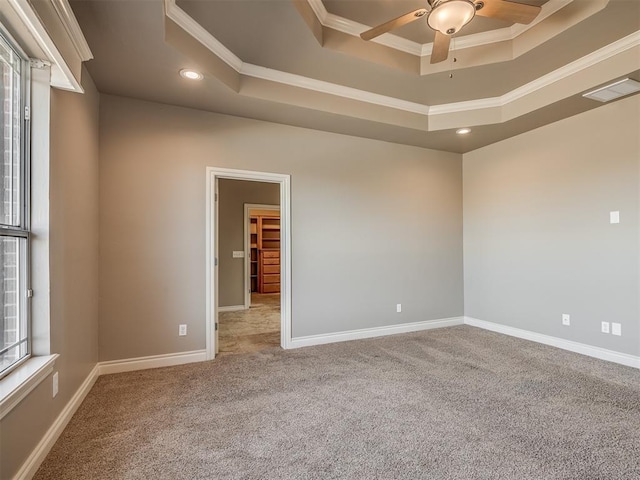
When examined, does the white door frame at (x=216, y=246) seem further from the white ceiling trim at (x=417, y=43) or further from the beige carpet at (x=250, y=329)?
the white ceiling trim at (x=417, y=43)

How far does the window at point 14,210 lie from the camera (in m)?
1.62

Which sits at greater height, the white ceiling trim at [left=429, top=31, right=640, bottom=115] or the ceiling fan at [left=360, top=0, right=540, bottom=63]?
the white ceiling trim at [left=429, top=31, right=640, bottom=115]

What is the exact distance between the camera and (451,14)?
197 centimetres

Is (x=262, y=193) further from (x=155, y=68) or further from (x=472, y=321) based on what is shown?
(x=472, y=321)

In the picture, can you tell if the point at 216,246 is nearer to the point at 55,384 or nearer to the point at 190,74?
the point at 190,74

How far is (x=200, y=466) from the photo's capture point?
168cm

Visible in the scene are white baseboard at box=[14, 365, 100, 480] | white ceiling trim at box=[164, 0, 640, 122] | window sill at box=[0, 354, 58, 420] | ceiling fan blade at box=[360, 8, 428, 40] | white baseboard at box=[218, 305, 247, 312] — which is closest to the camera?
window sill at box=[0, 354, 58, 420]

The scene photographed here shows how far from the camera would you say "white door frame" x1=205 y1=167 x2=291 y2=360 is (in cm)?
329

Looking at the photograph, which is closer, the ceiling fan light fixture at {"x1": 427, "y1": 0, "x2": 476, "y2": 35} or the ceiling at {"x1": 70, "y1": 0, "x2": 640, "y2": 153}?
the ceiling fan light fixture at {"x1": 427, "y1": 0, "x2": 476, "y2": 35}

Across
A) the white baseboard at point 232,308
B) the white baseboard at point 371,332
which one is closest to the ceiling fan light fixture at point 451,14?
the white baseboard at point 371,332

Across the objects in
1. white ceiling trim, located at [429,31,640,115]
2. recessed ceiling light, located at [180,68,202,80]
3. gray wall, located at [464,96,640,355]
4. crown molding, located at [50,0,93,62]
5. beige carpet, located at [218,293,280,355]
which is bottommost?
beige carpet, located at [218,293,280,355]

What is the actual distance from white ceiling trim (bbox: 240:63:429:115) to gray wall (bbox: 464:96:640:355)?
1459 mm

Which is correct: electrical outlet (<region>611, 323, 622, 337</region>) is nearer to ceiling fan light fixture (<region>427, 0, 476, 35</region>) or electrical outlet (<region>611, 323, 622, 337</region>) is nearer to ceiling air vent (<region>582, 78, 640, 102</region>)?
ceiling air vent (<region>582, 78, 640, 102</region>)

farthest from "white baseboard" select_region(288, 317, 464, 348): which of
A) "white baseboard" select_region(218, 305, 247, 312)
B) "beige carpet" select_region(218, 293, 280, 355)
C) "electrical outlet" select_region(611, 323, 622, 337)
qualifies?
"white baseboard" select_region(218, 305, 247, 312)
